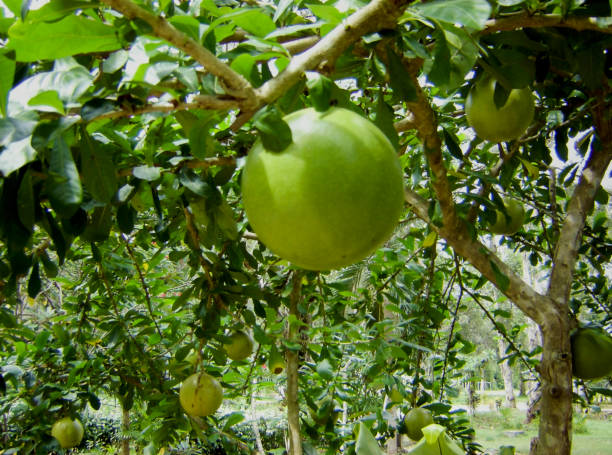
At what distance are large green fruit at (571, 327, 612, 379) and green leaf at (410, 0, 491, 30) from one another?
1862 millimetres

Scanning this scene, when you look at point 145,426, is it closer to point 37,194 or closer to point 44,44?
point 37,194

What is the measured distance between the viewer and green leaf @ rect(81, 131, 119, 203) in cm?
90

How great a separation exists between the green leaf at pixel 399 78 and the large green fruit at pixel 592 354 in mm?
1709

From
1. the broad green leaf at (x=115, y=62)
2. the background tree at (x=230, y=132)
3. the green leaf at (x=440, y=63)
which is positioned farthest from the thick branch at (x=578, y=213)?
the broad green leaf at (x=115, y=62)

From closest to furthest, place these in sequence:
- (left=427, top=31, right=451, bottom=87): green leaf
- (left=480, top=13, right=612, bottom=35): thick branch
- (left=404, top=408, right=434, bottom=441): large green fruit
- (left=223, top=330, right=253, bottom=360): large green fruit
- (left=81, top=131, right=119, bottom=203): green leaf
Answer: (left=81, top=131, right=119, bottom=203): green leaf < (left=427, top=31, right=451, bottom=87): green leaf < (left=480, top=13, right=612, bottom=35): thick branch < (left=404, top=408, right=434, bottom=441): large green fruit < (left=223, top=330, right=253, bottom=360): large green fruit

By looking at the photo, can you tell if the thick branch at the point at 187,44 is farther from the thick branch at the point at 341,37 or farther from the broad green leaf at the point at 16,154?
the broad green leaf at the point at 16,154

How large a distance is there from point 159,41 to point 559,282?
5.71ft

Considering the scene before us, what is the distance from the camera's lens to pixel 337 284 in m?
2.52

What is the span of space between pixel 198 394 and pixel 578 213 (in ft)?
5.85

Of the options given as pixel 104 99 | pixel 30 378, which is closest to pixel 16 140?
pixel 104 99

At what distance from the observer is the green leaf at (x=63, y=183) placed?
709 millimetres

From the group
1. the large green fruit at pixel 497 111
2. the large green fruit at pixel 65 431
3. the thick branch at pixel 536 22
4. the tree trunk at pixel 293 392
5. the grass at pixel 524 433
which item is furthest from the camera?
the grass at pixel 524 433

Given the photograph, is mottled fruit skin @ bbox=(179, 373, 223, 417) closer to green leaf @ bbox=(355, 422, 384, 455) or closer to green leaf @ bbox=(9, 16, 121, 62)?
green leaf @ bbox=(355, 422, 384, 455)

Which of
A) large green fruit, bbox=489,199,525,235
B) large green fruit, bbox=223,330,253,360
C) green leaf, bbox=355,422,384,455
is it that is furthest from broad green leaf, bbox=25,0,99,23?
large green fruit, bbox=489,199,525,235
